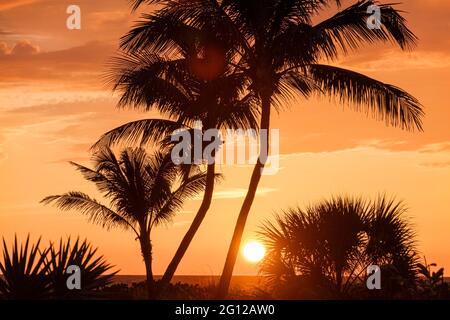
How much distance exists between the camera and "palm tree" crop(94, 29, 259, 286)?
2414cm

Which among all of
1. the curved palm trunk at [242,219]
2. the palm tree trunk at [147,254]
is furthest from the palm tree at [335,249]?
the palm tree trunk at [147,254]

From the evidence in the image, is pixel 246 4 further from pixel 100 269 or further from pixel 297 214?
pixel 100 269

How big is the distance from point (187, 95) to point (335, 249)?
8.27m

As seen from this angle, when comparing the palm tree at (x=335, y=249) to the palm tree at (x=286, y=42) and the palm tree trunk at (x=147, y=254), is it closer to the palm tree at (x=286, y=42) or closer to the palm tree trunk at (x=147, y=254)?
the palm tree at (x=286, y=42)

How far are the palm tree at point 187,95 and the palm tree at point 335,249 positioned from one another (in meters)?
4.84

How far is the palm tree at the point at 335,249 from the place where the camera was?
19828mm

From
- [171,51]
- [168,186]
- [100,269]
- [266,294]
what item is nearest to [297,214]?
[266,294]

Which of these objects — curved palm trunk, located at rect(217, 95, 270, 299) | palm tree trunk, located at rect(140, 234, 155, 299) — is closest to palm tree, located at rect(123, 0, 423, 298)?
curved palm trunk, located at rect(217, 95, 270, 299)

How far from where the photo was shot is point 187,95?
26109 mm

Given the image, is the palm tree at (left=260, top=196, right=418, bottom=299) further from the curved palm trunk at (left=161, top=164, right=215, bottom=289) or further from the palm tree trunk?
the palm tree trunk
